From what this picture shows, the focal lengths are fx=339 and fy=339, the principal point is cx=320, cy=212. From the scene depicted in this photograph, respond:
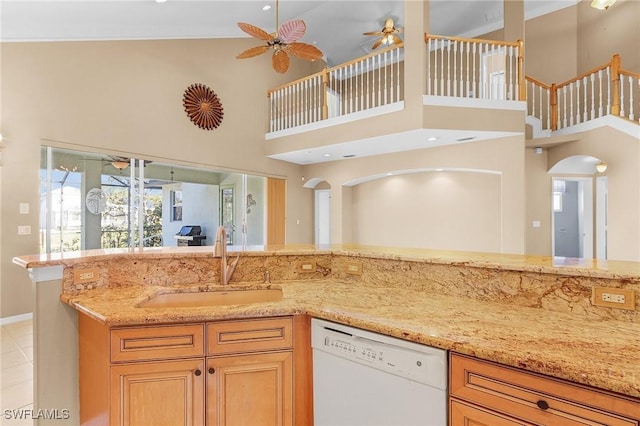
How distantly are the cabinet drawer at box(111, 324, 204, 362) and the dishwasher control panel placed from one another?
20.2 inches

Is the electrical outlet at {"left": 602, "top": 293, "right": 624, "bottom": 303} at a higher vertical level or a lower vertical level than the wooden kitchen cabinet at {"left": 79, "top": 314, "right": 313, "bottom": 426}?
higher

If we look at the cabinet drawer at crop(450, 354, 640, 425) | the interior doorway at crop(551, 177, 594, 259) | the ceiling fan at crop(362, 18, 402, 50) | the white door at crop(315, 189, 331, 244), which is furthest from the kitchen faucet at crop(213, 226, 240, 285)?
the interior doorway at crop(551, 177, 594, 259)

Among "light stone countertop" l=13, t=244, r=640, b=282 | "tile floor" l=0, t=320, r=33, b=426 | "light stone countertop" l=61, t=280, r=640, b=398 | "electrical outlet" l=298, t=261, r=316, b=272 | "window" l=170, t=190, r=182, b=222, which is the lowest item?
"tile floor" l=0, t=320, r=33, b=426

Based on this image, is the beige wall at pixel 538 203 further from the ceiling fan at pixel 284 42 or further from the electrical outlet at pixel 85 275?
the electrical outlet at pixel 85 275

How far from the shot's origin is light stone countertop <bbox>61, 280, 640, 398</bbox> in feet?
3.18

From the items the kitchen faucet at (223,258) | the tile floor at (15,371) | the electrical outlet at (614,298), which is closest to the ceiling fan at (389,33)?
the kitchen faucet at (223,258)

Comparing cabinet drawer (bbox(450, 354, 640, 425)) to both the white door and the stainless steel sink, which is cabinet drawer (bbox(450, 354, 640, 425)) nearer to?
the stainless steel sink

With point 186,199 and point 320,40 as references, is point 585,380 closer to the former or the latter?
point 186,199

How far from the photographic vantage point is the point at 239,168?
6484mm

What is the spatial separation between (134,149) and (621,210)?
7.35 meters

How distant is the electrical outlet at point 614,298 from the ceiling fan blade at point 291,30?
334 cm

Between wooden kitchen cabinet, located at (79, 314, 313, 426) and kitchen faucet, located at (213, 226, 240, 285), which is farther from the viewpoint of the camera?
kitchen faucet, located at (213, 226, 240, 285)

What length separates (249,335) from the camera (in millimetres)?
1488

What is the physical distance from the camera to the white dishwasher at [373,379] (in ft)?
3.88
